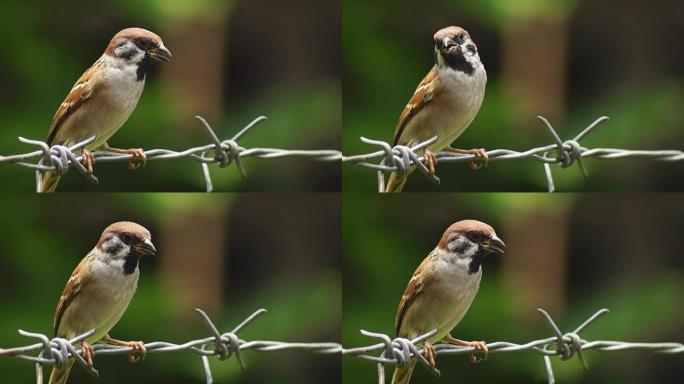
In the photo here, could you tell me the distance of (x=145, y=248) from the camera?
163 inches

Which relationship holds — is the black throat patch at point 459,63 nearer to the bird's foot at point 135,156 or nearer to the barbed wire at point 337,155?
the barbed wire at point 337,155

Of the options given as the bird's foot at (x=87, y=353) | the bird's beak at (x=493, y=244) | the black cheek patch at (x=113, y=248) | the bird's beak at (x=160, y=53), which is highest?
the bird's beak at (x=160, y=53)

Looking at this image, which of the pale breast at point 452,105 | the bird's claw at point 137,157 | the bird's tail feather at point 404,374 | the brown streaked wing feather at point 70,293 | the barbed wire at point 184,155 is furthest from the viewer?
the brown streaked wing feather at point 70,293

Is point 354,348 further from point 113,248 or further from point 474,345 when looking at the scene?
point 113,248

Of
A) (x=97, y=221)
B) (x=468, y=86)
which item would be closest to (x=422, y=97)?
(x=468, y=86)

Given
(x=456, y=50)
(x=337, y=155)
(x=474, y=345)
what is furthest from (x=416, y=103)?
(x=474, y=345)

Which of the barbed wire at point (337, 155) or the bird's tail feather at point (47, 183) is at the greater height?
the barbed wire at point (337, 155)

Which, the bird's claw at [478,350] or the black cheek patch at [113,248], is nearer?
the bird's claw at [478,350]

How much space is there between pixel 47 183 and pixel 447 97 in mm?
1317

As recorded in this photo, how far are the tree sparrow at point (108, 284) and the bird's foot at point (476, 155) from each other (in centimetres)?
103

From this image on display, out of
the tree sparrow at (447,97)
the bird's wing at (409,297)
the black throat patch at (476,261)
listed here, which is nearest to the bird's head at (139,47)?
the tree sparrow at (447,97)

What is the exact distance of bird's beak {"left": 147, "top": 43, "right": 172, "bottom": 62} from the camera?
4.18 meters

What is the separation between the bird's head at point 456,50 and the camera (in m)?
4.07

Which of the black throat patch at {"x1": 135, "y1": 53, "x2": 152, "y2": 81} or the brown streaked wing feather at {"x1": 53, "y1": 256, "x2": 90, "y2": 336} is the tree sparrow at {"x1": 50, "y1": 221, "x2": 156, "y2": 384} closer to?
the brown streaked wing feather at {"x1": 53, "y1": 256, "x2": 90, "y2": 336}
